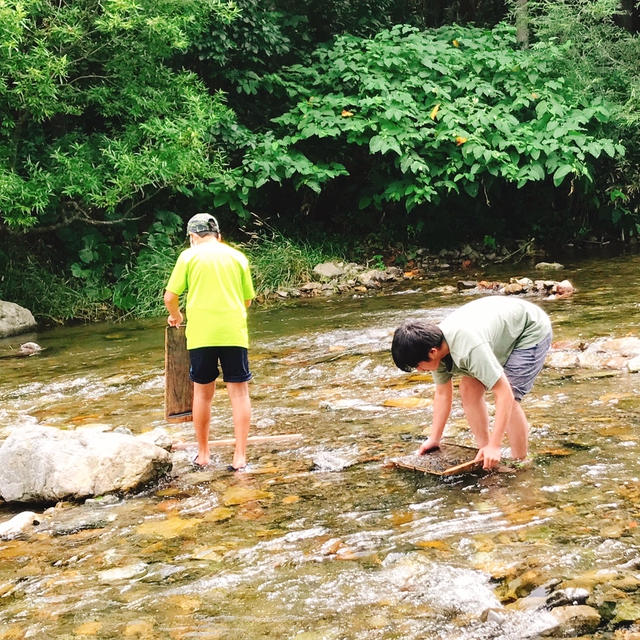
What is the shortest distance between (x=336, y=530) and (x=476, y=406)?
981 mm

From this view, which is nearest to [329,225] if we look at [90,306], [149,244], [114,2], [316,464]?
[149,244]

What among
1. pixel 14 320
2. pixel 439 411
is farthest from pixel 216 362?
pixel 14 320

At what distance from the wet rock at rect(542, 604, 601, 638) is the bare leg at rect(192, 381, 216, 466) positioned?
2373mm

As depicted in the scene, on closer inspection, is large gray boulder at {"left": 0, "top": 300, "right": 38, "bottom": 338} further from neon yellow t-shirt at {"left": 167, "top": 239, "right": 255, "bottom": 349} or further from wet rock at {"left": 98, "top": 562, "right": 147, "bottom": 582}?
wet rock at {"left": 98, "top": 562, "right": 147, "bottom": 582}

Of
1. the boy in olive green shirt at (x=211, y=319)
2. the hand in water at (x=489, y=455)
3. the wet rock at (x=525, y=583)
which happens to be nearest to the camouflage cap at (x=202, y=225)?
the boy in olive green shirt at (x=211, y=319)

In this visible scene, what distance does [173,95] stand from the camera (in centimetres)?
1034

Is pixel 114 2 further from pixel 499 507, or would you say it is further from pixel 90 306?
pixel 499 507

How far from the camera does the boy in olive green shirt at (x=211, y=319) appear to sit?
4.06 metres

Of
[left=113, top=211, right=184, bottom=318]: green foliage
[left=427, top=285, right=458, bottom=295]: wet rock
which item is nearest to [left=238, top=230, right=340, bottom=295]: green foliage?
[left=113, top=211, right=184, bottom=318]: green foliage

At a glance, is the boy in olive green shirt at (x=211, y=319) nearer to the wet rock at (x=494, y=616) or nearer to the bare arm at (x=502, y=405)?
the bare arm at (x=502, y=405)

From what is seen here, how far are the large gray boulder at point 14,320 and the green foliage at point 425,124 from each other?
324 cm

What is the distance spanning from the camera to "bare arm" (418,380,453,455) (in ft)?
12.0

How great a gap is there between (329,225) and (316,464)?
9.91 m

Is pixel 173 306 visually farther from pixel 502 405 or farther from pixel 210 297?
pixel 502 405
